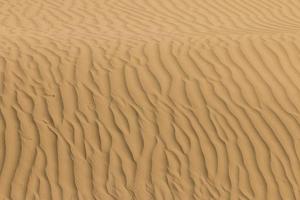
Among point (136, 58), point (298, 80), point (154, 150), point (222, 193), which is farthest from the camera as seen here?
point (136, 58)

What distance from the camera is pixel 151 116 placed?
26.0 ft

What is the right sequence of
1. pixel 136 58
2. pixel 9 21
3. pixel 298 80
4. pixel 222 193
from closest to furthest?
pixel 222 193, pixel 298 80, pixel 136 58, pixel 9 21

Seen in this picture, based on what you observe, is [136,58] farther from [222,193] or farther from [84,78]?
[222,193]

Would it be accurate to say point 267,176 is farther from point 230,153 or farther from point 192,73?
point 192,73

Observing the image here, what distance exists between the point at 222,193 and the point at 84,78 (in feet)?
7.96

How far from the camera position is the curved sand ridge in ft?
23.6

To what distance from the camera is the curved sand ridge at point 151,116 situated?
7.20 meters

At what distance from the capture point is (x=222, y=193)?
23.1 feet

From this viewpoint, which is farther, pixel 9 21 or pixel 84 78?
pixel 9 21

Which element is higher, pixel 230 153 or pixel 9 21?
pixel 230 153

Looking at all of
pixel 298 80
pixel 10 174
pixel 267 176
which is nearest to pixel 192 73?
pixel 298 80

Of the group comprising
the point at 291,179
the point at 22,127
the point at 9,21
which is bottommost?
the point at 9,21

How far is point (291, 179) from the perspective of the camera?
23.7 ft

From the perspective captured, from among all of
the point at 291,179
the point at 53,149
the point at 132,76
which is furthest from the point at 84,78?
the point at 291,179
